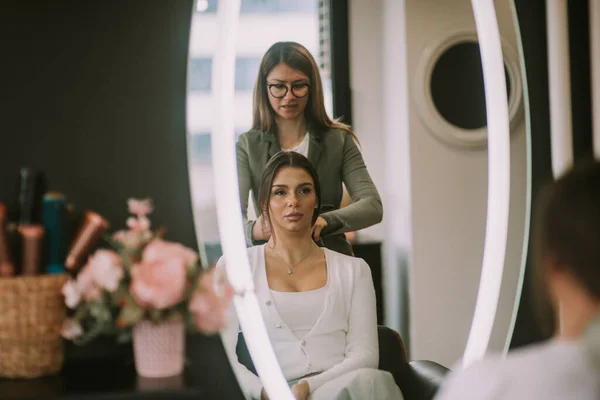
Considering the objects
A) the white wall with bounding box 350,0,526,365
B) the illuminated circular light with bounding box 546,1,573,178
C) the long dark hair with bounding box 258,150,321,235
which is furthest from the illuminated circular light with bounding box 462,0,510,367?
the long dark hair with bounding box 258,150,321,235

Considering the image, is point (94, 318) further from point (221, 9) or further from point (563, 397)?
point (563, 397)

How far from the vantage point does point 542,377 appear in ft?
2.46

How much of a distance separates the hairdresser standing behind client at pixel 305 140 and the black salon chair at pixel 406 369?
7.0 inches

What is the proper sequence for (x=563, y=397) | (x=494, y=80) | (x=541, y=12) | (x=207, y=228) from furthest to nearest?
1. (x=541, y=12)
2. (x=494, y=80)
3. (x=207, y=228)
4. (x=563, y=397)

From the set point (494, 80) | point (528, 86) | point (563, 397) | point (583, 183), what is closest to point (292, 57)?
point (494, 80)

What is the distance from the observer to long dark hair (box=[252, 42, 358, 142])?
133 centimetres

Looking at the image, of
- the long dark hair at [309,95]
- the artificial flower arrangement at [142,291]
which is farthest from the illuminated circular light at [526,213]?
the artificial flower arrangement at [142,291]

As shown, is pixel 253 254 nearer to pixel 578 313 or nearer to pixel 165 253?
pixel 165 253

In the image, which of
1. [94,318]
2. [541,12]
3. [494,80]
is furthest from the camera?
[541,12]

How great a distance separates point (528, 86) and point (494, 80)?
0.41 ft

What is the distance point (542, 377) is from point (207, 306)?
0.52m

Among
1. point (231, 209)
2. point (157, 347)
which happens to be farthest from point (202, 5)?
point (157, 347)

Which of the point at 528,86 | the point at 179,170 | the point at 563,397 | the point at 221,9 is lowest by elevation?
the point at 563,397

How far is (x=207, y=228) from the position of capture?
1312 mm
